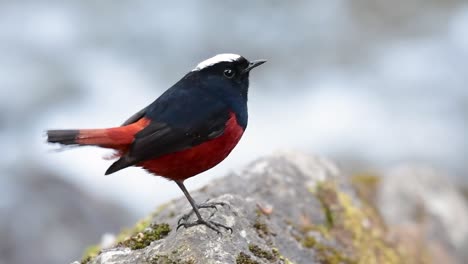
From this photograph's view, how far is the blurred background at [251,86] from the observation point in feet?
38.2

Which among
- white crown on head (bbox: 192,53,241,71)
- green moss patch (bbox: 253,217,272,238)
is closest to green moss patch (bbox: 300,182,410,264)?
green moss patch (bbox: 253,217,272,238)

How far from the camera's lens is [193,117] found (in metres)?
4.35

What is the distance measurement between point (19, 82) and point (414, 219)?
393 inches

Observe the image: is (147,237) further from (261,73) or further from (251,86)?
(261,73)

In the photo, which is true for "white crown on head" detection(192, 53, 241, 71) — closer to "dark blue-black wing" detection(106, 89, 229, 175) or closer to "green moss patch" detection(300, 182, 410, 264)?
"dark blue-black wing" detection(106, 89, 229, 175)

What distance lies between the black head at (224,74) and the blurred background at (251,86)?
5965mm

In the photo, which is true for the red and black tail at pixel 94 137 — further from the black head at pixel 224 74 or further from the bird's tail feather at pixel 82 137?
the black head at pixel 224 74

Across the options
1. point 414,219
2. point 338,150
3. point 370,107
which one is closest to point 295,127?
point 338,150

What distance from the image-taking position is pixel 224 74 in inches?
186

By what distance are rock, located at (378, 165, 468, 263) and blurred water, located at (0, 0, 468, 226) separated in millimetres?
4717

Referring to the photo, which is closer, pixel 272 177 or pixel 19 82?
pixel 272 177

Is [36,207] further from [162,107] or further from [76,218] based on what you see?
[162,107]

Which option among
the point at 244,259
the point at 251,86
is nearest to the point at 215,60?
the point at 244,259

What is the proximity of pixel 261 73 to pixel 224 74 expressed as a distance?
10676 mm
